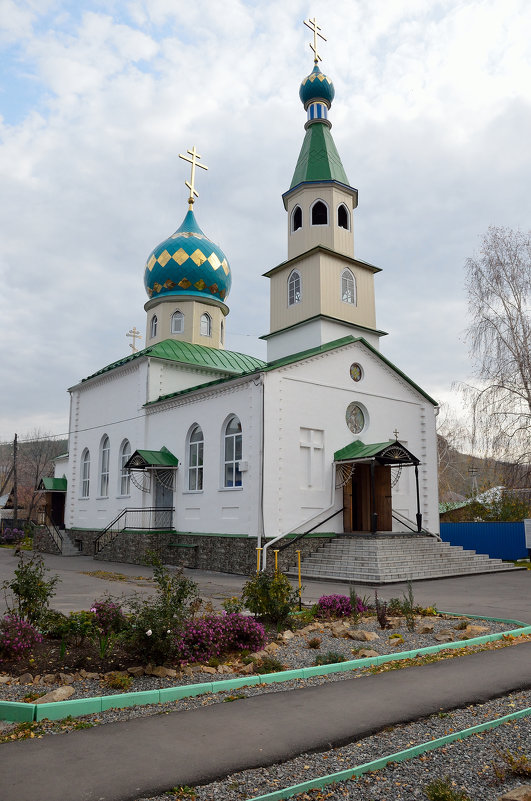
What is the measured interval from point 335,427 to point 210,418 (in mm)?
3780

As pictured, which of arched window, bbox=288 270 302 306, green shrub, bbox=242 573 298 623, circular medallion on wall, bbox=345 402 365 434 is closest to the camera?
green shrub, bbox=242 573 298 623

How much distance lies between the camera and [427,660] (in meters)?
6.67

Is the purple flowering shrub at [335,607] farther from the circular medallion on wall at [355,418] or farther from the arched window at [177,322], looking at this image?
the arched window at [177,322]

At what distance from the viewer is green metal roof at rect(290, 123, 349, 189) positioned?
21.6 meters

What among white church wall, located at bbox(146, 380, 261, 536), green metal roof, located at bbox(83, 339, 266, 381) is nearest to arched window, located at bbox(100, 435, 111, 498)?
green metal roof, located at bbox(83, 339, 266, 381)

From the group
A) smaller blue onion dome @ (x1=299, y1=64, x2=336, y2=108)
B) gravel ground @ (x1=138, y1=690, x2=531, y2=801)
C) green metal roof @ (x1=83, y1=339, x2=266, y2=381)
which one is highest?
smaller blue onion dome @ (x1=299, y1=64, x2=336, y2=108)

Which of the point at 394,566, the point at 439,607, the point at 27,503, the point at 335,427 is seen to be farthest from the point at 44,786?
the point at 27,503

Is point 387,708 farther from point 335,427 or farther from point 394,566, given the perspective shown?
point 335,427

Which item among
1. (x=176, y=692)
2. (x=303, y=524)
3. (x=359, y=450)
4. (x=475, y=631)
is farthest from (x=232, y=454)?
(x=176, y=692)

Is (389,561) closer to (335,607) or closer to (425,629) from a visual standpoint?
(335,607)

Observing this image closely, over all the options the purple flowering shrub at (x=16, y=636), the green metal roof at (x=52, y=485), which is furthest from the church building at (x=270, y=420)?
the purple flowering shrub at (x=16, y=636)

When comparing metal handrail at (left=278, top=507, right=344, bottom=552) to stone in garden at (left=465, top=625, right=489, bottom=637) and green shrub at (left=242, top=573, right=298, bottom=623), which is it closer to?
green shrub at (left=242, top=573, right=298, bottom=623)

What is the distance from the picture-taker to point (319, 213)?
21547mm

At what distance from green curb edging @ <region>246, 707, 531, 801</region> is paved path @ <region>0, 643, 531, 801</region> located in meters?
0.43
